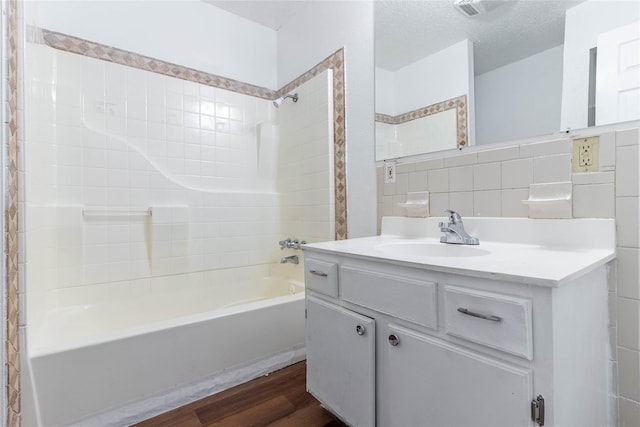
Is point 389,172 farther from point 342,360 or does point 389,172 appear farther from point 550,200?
point 342,360

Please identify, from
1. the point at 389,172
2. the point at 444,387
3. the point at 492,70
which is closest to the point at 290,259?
the point at 389,172

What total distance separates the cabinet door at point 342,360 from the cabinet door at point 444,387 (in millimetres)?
49

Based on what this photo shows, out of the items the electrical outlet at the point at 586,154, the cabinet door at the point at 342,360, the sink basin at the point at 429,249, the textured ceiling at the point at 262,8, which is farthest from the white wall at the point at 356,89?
the electrical outlet at the point at 586,154

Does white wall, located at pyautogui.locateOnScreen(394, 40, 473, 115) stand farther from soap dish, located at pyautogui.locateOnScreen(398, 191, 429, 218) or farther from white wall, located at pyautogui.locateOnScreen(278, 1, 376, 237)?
soap dish, located at pyautogui.locateOnScreen(398, 191, 429, 218)

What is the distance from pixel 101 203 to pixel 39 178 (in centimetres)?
38

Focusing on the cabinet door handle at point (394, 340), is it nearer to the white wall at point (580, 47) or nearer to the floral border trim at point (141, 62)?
the white wall at point (580, 47)

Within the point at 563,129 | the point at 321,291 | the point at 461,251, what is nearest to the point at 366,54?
the point at 563,129

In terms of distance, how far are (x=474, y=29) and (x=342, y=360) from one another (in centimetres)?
145

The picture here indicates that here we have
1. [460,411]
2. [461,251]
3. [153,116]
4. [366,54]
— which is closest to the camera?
[460,411]

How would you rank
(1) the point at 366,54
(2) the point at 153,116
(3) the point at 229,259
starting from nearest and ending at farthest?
(1) the point at 366,54 < (2) the point at 153,116 < (3) the point at 229,259

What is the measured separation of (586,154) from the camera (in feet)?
3.26

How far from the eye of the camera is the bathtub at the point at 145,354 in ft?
3.76

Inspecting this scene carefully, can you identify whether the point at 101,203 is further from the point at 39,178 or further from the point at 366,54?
the point at 366,54

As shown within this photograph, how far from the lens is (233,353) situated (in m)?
1.50
